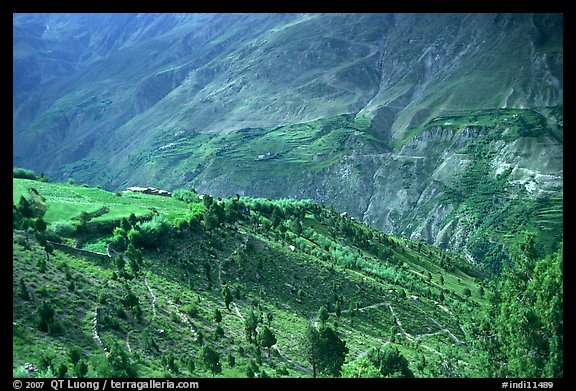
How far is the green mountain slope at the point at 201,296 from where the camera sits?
103ft

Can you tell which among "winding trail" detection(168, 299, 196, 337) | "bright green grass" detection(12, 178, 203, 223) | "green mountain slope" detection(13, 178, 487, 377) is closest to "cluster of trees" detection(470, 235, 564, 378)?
"green mountain slope" detection(13, 178, 487, 377)

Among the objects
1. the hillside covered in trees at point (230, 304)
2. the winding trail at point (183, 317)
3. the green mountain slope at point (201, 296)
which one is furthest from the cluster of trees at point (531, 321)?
the winding trail at point (183, 317)

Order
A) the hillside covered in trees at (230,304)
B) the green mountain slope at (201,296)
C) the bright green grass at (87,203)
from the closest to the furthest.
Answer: the hillside covered in trees at (230,304)
the green mountain slope at (201,296)
the bright green grass at (87,203)

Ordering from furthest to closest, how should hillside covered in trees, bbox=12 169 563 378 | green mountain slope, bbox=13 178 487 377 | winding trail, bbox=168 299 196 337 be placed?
winding trail, bbox=168 299 196 337, green mountain slope, bbox=13 178 487 377, hillside covered in trees, bbox=12 169 563 378

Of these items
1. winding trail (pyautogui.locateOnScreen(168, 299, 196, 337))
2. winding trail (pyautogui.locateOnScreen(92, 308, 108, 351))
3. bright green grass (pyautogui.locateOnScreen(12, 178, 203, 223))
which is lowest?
winding trail (pyautogui.locateOnScreen(92, 308, 108, 351))

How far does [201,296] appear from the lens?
4572cm

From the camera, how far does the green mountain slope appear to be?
1236 inches

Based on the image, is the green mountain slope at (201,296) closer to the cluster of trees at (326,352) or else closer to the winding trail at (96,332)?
the winding trail at (96,332)

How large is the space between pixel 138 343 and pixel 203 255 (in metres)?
21.2

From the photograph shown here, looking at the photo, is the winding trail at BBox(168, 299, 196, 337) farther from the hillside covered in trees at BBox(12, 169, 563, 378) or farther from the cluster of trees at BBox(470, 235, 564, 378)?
the cluster of trees at BBox(470, 235, 564, 378)

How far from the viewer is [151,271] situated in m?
46.7

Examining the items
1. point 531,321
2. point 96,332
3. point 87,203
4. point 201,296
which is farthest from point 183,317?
point 531,321

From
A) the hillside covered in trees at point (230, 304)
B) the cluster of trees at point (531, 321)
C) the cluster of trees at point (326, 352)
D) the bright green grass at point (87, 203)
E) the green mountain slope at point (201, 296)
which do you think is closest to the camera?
the cluster of trees at point (531, 321)
